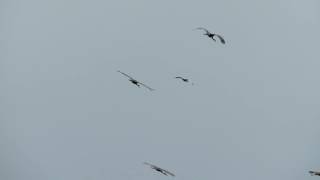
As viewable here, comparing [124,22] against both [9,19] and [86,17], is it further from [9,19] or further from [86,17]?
[9,19]

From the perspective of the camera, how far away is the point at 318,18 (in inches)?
51.3

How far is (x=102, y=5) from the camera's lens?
1.34 meters

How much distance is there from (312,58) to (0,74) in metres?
0.82

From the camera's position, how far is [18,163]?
51.1 inches

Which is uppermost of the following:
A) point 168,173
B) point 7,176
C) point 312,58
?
point 312,58

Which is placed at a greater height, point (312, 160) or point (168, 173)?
point (312, 160)

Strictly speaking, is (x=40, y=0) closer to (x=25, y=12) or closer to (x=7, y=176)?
(x=25, y=12)

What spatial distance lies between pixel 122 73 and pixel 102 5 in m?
0.19

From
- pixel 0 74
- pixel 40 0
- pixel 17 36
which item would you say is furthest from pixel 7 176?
pixel 40 0

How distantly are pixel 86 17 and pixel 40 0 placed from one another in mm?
129

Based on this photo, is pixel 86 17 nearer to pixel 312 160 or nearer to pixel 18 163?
pixel 18 163

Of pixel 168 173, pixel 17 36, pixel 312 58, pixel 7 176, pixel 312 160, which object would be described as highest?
pixel 312 58

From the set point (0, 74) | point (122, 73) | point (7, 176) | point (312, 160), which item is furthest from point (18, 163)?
point (312, 160)

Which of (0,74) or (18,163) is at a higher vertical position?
(0,74)
